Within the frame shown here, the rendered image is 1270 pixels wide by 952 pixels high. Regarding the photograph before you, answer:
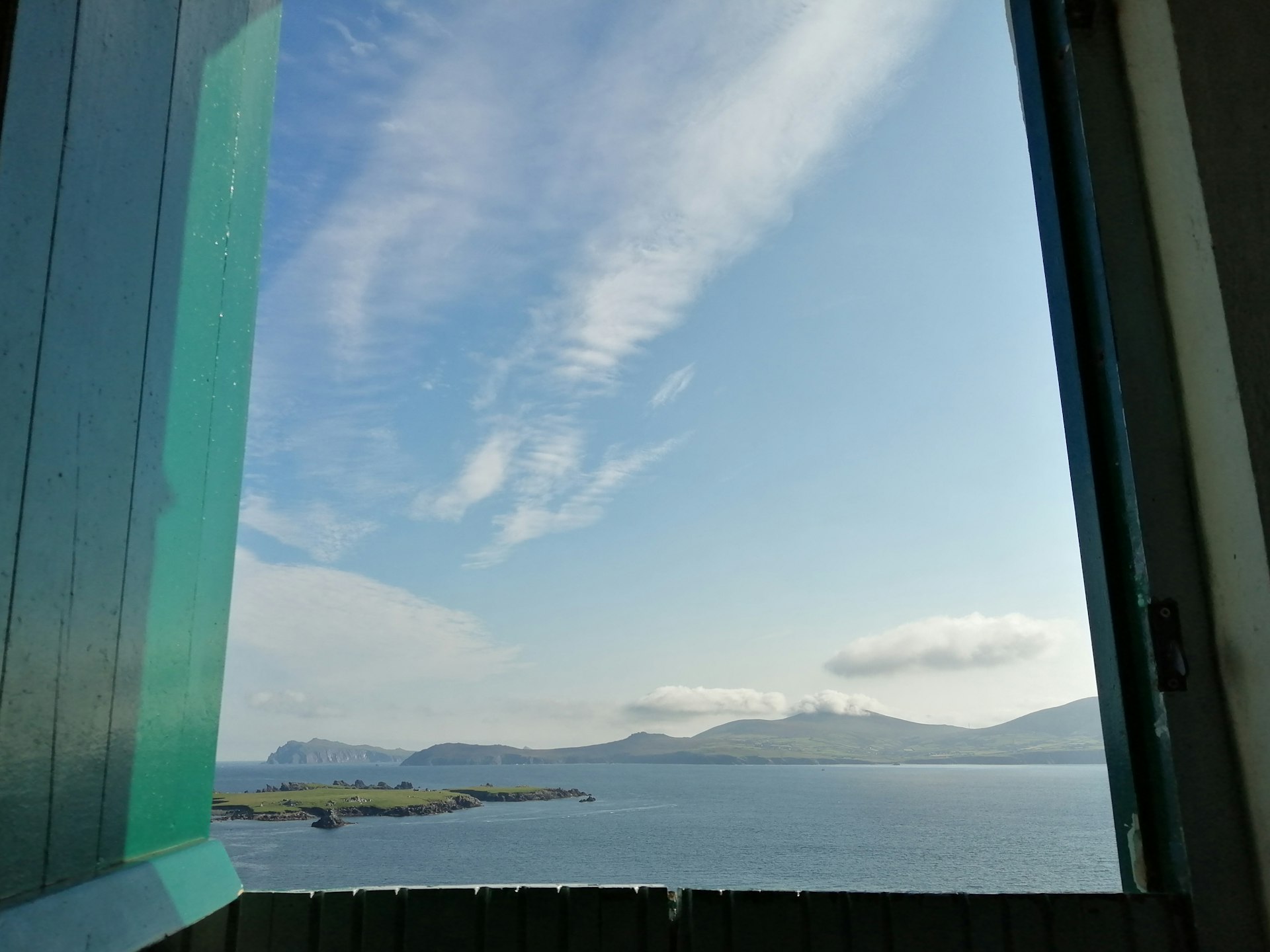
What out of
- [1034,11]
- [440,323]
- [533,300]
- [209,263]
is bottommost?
[209,263]

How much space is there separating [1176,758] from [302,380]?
2914 inches

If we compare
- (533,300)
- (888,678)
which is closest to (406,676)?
(533,300)

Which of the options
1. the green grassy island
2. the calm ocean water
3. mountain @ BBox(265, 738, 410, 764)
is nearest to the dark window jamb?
the calm ocean water

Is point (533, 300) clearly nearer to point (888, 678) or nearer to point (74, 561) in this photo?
point (888, 678)

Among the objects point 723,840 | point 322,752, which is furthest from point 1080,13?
point 322,752

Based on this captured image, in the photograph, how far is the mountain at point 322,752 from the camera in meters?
87.4

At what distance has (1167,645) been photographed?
1.02 metres

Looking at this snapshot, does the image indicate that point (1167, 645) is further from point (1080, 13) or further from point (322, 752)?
point (322, 752)

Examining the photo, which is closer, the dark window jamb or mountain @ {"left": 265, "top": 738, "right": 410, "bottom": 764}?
the dark window jamb

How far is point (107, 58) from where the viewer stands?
0.84 metres

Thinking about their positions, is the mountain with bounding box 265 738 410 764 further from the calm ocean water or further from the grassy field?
the grassy field

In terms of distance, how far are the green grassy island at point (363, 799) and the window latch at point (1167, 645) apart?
5700cm

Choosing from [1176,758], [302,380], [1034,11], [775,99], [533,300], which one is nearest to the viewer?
[1176,758]

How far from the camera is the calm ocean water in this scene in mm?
51062
